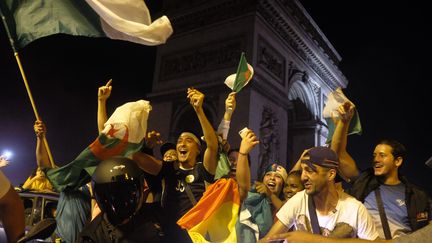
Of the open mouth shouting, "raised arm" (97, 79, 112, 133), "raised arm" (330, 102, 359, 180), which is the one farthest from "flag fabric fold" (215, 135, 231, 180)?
"raised arm" (97, 79, 112, 133)

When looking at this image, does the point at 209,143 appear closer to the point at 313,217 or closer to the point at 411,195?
the point at 313,217

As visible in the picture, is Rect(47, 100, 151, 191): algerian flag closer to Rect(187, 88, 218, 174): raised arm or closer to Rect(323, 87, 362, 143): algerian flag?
Rect(187, 88, 218, 174): raised arm

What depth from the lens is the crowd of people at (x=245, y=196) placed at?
2.14 meters

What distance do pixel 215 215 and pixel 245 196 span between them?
351 millimetres

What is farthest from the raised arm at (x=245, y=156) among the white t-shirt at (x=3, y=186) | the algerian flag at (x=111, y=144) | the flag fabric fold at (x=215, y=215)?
the white t-shirt at (x=3, y=186)

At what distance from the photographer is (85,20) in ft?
14.6

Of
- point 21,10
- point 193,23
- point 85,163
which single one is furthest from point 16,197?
point 193,23

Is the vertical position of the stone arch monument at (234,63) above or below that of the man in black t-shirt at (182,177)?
above

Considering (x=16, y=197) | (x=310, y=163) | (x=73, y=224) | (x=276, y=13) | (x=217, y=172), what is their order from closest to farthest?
(x=16, y=197), (x=310, y=163), (x=217, y=172), (x=73, y=224), (x=276, y=13)

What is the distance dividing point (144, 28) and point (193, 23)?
11978 mm

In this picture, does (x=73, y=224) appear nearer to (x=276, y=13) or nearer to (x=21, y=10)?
(x=21, y=10)

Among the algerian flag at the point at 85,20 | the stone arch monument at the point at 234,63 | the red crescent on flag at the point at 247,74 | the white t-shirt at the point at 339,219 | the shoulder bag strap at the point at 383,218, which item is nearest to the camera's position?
the white t-shirt at the point at 339,219

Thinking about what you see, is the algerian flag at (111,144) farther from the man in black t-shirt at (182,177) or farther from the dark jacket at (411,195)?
the dark jacket at (411,195)

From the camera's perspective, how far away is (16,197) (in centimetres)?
201
